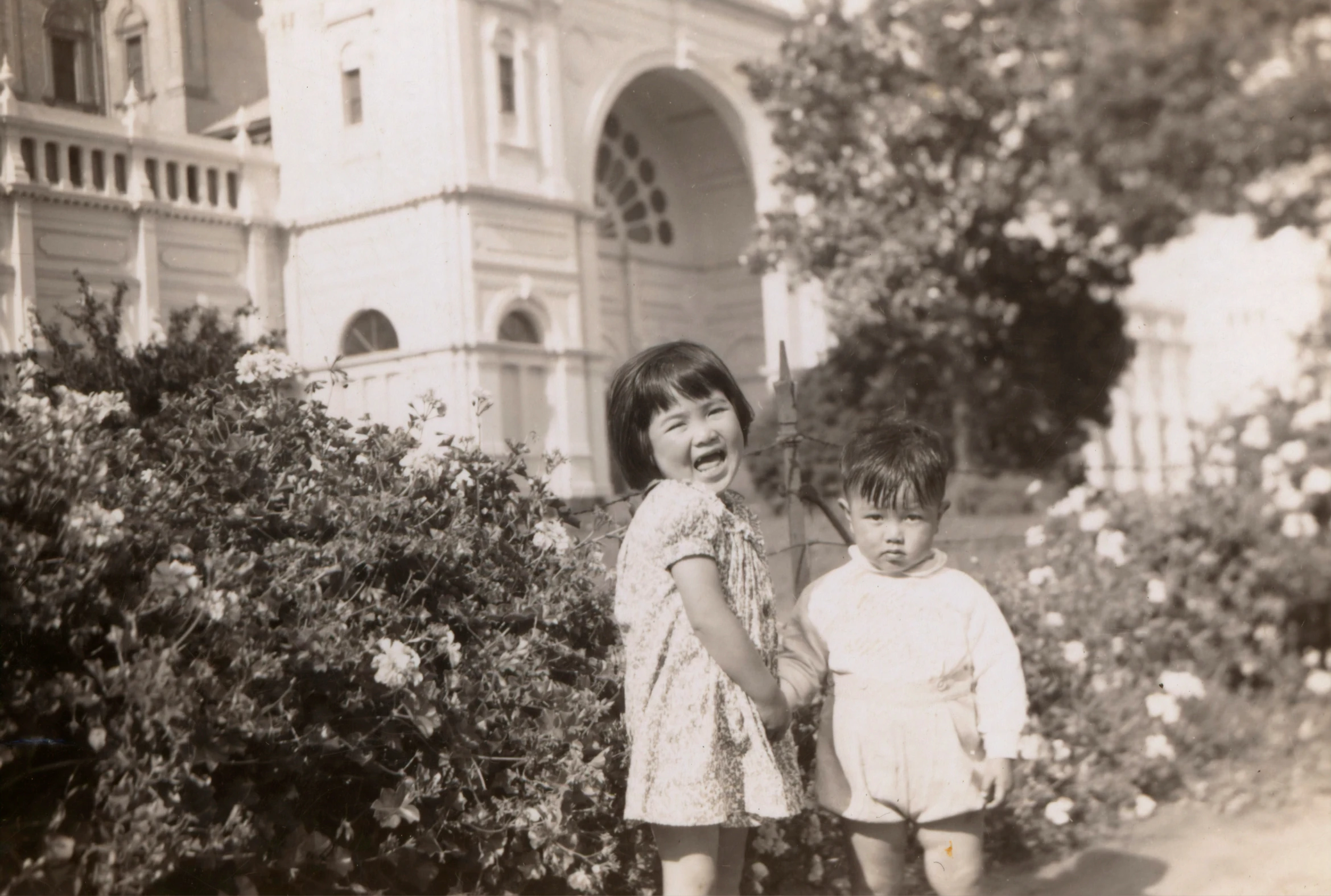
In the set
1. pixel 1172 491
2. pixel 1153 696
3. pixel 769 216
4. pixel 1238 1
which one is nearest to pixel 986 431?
pixel 769 216

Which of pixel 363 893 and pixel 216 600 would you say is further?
pixel 363 893

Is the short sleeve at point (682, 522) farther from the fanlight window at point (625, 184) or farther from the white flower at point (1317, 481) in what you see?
the fanlight window at point (625, 184)

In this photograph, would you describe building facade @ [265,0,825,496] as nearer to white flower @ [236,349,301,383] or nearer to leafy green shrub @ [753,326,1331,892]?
white flower @ [236,349,301,383]

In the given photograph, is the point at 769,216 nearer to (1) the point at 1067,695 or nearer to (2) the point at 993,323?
(2) the point at 993,323

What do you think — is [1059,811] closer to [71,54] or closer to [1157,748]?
[1157,748]

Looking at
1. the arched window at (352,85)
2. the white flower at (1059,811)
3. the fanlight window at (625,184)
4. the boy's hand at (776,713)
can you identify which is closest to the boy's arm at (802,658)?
the boy's hand at (776,713)

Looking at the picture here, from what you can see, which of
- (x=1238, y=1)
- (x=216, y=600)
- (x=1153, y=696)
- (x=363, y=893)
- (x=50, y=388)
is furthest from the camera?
(x=1238, y=1)

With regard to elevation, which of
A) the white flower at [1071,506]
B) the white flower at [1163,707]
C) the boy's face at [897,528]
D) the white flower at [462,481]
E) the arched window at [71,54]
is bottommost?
the white flower at [1163,707]

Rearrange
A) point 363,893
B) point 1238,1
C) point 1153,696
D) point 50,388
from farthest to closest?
point 1238,1 < point 1153,696 < point 50,388 < point 363,893

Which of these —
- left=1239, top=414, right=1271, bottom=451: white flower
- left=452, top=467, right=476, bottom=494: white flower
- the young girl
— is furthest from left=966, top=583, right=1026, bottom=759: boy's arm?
left=1239, top=414, right=1271, bottom=451: white flower
